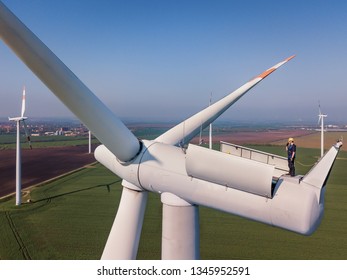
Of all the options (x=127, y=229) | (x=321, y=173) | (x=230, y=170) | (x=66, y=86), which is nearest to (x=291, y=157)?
(x=321, y=173)

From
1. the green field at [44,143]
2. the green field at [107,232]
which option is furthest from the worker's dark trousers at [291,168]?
the green field at [44,143]

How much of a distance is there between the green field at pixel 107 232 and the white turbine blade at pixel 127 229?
97.2 inches

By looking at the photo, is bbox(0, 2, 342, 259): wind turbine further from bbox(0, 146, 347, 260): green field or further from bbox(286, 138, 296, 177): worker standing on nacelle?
bbox(0, 146, 347, 260): green field

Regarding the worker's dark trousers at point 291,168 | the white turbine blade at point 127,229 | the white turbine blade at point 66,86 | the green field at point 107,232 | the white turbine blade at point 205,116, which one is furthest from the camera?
the green field at point 107,232

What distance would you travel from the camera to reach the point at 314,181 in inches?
231

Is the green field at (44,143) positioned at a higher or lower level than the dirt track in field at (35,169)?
higher

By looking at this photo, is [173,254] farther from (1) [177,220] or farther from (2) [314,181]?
(2) [314,181]

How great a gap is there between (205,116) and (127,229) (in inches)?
158

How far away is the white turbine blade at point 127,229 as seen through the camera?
784 centimetres

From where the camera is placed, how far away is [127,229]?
795cm

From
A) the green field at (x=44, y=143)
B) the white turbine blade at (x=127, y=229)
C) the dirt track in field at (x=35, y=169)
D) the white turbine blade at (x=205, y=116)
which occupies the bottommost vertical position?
the dirt track in field at (x=35, y=169)

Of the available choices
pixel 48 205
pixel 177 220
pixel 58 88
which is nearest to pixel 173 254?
pixel 177 220

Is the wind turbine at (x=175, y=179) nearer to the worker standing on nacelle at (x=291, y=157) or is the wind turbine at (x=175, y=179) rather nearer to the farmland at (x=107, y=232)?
the worker standing on nacelle at (x=291, y=157)

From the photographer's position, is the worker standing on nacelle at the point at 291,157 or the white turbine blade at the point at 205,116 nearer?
the worker standing on nacelle at the point at 291,157
